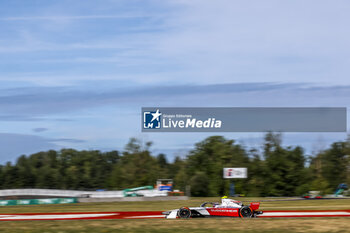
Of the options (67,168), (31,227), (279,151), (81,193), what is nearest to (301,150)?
(279,151)

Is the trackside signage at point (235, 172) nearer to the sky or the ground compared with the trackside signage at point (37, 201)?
nearer to the sky

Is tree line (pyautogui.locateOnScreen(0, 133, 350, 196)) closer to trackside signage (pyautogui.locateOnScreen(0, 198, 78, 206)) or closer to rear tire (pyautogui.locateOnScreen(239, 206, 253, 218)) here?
trackside signage (pyautogui.locateOnScreen(0, 198, 78, 206))

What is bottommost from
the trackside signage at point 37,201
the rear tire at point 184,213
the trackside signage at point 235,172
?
the trackside signage at point 37,201

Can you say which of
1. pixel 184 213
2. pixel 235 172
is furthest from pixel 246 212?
pixel 235 172

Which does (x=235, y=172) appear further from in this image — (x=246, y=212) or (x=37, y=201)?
(x=246, y=212)

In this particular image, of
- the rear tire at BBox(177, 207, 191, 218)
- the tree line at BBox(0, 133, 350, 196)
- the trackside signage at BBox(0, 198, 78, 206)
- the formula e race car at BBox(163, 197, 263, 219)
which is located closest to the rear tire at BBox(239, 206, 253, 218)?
the formula e race car at BBox(163, 197, 263, 219)

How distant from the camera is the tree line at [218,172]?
278ft

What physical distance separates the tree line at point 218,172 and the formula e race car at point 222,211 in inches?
2512

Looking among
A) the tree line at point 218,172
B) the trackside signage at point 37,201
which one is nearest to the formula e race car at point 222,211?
the trackside signage at point 37,201

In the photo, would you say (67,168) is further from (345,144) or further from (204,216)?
(204,216)

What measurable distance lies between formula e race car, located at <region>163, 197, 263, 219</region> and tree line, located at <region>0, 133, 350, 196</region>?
6381 centimetres

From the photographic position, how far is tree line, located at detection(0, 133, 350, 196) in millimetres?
84875

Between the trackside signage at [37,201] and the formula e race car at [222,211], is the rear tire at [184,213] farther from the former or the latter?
the trackside signage at [37,201]

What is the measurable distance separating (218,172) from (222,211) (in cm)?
7091
